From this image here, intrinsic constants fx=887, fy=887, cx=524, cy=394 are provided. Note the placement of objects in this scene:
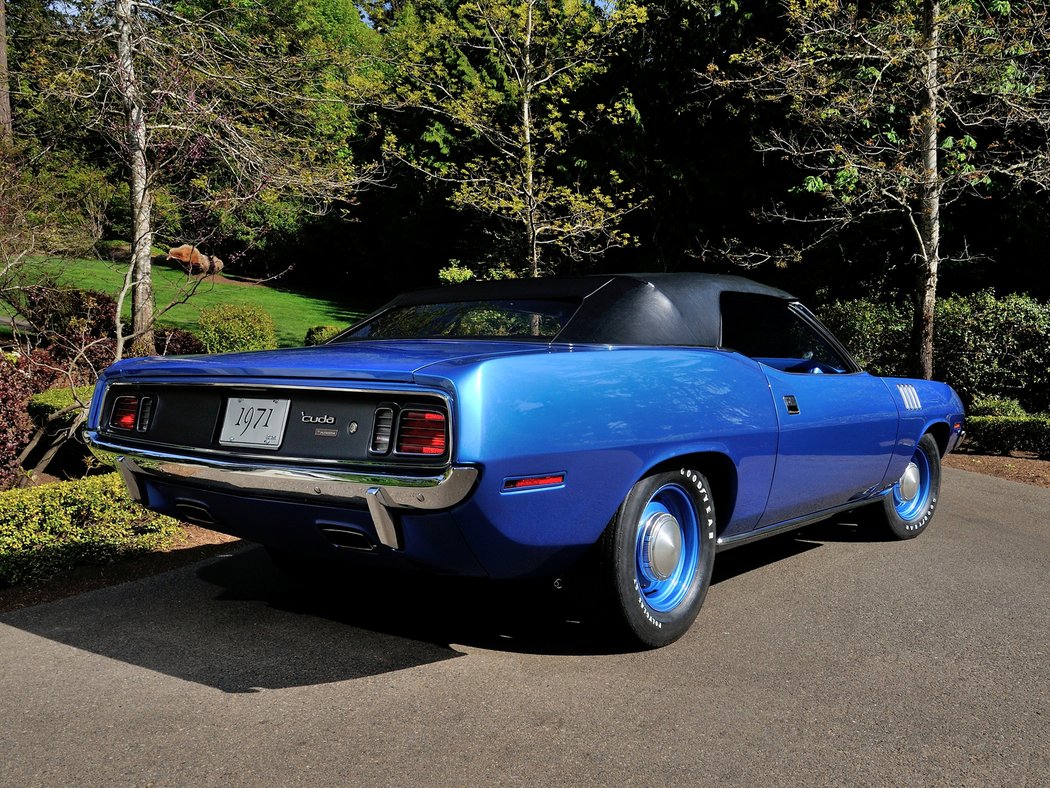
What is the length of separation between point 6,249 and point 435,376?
873 centimetres

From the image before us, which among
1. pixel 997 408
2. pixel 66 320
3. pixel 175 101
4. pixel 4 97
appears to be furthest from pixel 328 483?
pixel 4 97

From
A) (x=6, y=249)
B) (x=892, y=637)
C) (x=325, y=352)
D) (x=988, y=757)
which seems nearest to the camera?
(x=988, y=757)

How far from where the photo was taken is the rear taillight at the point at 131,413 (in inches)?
137

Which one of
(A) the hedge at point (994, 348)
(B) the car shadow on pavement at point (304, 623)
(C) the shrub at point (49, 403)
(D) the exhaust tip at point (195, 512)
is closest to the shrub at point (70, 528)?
(B) the car shadow on pavement at point (304, 623)

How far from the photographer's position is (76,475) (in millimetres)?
8492

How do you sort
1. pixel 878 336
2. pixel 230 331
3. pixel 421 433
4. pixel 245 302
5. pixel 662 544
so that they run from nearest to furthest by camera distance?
pixel 421 433 < pixel 662 544 < pixel 878 336 < pixel 230 331 < pixel 245 302

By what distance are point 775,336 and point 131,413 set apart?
3.25 meters

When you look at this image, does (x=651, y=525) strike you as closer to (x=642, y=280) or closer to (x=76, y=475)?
(x=642, y=280)

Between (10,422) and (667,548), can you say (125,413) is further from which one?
(10,422)

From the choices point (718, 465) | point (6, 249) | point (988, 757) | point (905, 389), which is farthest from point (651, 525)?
point (6, 249)

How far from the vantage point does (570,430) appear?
2.96 m

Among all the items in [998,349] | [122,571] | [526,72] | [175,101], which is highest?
Answer: [526,72]

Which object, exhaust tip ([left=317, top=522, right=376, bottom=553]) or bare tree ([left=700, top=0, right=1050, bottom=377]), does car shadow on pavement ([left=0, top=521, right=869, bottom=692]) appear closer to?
exhaust tip ([left=317, top=522, right=376, bottom=553])

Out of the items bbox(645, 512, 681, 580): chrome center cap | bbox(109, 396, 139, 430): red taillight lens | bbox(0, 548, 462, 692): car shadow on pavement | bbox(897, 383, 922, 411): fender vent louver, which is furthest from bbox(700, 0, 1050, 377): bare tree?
bbox(109, 396, 139, 430): red taillight lens
